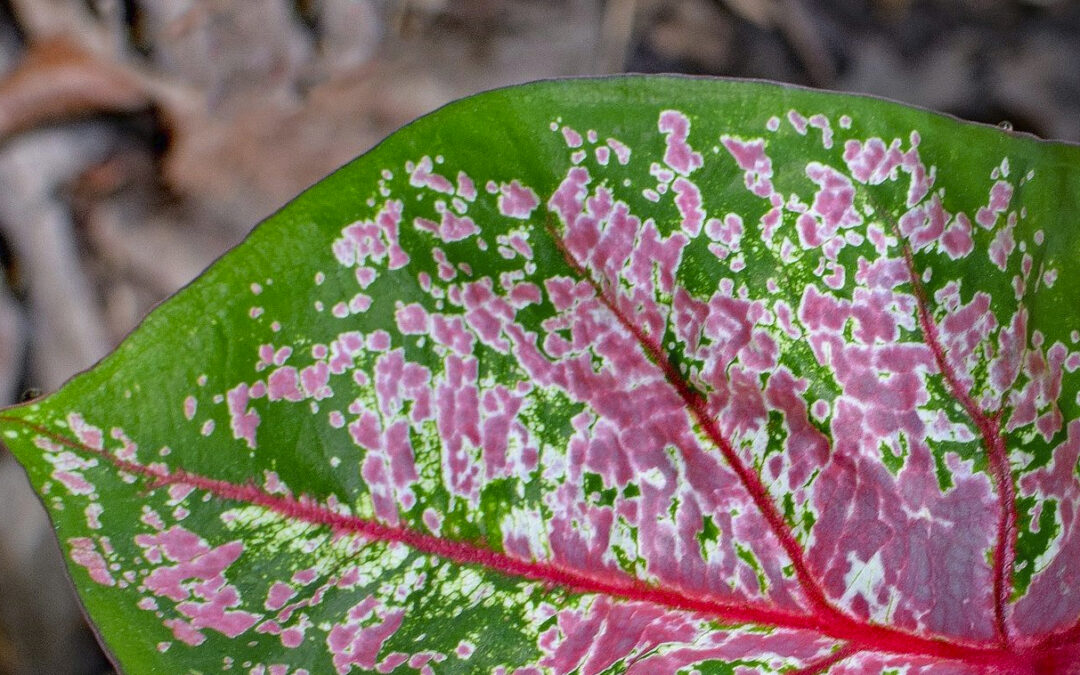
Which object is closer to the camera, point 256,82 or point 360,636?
point 360,636

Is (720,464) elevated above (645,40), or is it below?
below

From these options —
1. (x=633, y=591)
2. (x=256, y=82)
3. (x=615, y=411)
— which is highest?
(x=256, y=82)

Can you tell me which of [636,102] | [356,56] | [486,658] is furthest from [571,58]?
[486,658]

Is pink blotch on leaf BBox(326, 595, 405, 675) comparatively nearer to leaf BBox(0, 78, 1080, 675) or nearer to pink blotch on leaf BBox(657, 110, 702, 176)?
leaf BBox(0, 78, 1080, 675)

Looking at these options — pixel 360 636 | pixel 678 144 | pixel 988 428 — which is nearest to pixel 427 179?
pixel 678 144

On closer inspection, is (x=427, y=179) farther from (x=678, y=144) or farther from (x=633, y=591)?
(x=633, y=591)

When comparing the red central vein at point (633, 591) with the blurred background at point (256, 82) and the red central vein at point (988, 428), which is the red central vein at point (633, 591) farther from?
the blurred background at point (256, 82)

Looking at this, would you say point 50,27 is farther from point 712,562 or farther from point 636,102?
point 712,562
